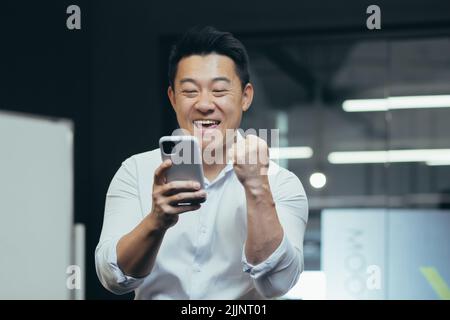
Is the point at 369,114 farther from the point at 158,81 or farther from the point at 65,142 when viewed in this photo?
the point at 65,142

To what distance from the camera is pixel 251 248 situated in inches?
96.0

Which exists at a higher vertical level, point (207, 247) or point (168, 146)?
point (168, 146)

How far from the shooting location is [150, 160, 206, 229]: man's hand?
2.39m

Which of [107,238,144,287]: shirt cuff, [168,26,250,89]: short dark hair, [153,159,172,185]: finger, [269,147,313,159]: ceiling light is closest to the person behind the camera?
[153,159,172,185]: finger

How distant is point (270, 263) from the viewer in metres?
2.44

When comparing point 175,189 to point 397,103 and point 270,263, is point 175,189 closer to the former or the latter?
point 270,263

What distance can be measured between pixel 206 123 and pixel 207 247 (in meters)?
0.38

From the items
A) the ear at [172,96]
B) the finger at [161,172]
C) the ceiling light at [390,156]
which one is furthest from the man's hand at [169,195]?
the ceiling light at [390,156]

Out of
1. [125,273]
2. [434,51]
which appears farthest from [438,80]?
[125,273]

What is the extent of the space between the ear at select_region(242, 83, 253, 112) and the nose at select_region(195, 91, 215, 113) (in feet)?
0.49

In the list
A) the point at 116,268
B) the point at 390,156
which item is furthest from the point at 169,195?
the point at 390,156

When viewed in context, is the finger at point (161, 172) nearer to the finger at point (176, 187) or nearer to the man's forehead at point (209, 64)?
the finger at point (176, 187)

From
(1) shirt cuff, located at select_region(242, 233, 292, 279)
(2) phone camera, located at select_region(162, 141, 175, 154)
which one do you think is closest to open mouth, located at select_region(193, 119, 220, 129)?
(2) phone camera, located at select_region(162, 141, 175, 154)

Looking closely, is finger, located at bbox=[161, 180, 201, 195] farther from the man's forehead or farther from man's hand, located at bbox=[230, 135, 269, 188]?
the man's forehead
